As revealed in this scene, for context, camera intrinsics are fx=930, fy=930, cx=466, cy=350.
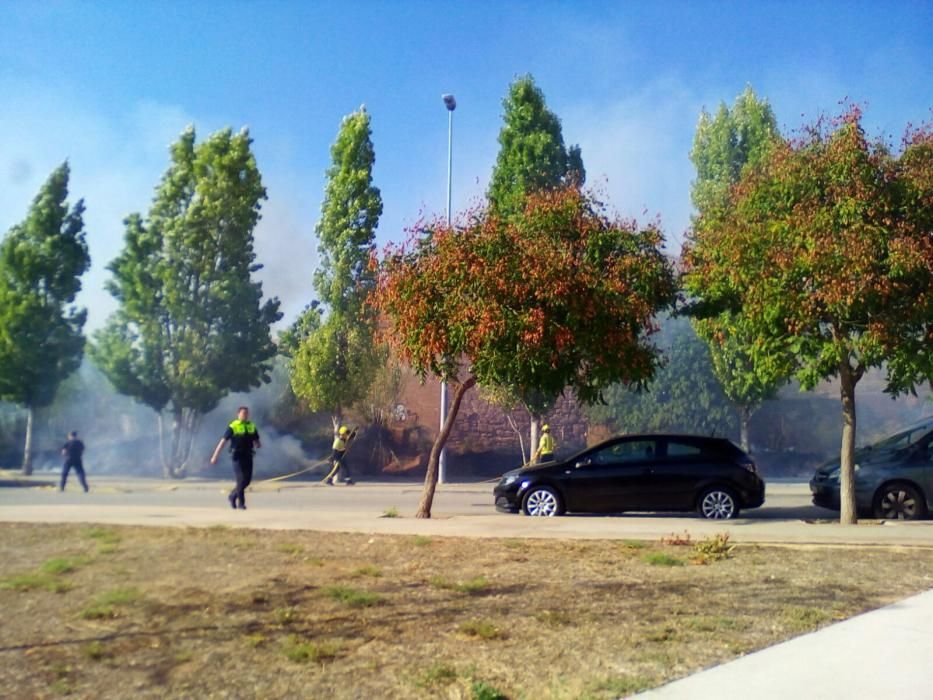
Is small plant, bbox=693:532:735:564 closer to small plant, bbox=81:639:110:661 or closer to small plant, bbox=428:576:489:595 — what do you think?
small plant, bbox=428:576:489:595

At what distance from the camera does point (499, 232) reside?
1266cm

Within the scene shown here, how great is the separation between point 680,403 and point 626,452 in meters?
20.5

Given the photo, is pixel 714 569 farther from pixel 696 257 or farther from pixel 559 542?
pixel 696 257

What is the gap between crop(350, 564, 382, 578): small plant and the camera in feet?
28.0

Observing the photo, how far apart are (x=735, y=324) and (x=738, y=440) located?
2405 centimetres

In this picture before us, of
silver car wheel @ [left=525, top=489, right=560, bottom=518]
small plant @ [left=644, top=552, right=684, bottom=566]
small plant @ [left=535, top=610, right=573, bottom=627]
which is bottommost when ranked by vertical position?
small plant @ [left=535, top=610, right=573, bottom=627]

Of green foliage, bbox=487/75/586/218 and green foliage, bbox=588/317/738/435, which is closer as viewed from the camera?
green foliage, bbox=487/75/586/218

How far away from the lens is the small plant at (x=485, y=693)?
5.16 m

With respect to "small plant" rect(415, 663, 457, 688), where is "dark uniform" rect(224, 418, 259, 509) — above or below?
above

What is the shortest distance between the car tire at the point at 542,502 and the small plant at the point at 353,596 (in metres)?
7.62

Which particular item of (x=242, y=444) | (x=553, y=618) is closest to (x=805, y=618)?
(x=553, y=618)

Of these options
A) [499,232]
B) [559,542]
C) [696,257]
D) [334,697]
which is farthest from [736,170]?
[334,697]

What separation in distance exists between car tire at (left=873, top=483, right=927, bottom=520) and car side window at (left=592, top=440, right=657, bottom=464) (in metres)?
3.66

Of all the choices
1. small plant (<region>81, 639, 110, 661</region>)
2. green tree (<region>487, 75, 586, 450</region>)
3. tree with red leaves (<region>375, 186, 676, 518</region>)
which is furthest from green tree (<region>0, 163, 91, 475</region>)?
small plant (<region>81, 639, 110, 661</region>)
